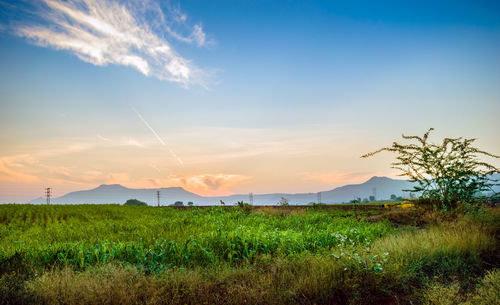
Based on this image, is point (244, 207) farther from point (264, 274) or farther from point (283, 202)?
point (264, 274)

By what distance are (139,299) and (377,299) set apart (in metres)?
4.07

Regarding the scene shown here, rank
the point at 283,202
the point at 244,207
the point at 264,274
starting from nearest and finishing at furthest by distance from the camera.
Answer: the point at 264,274
the point at 244,207
the point at 283,202

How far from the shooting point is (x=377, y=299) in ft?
16.4

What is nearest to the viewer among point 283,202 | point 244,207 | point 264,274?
point 264,274

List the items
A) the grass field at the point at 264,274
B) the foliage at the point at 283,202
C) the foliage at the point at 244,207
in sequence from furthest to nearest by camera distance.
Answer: the foliage at the point at 283,202
the foliage at the point at 244,207
the grass field at the point at 264,274

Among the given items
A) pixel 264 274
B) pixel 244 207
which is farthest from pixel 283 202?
pixel 264 274

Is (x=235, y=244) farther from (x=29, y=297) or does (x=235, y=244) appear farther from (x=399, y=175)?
(x=399, y=175)

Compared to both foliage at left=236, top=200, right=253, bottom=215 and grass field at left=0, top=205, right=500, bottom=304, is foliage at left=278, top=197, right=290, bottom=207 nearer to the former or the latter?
foliage at left=236, top=200, right=253, bottom=215

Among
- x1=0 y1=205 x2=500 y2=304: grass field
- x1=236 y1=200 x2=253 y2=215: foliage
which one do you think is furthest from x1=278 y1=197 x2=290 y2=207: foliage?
x1=0 y1=205 x2=500 y2=304: grass field

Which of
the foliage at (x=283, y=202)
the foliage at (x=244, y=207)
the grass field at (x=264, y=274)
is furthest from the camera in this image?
the foliage at (x=283, y=202)

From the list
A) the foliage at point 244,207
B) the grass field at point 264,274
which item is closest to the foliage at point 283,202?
the foliage at point 244,207

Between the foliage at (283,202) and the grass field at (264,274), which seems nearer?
the grass field at (264,274)

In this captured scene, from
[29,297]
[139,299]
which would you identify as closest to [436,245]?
[139,299]

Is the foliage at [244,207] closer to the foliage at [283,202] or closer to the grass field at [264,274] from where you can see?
the foliage at [283,202]
